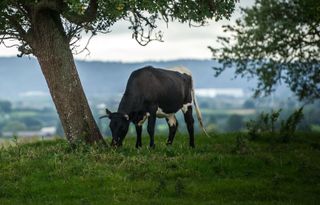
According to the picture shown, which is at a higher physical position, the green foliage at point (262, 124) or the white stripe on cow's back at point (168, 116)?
the white stripe on cow's back at point (168, 116)

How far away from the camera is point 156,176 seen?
18.6m

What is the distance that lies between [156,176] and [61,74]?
22.6ft

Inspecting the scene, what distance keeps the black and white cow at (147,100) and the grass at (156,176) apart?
3.32ft

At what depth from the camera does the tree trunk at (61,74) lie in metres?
23.8

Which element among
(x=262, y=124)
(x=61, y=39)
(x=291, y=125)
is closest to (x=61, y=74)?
(x=61, y=39)

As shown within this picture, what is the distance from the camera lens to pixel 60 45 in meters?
23.9

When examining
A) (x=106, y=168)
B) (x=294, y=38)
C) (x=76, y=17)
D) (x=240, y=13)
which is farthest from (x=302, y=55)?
(x=106, y=168)

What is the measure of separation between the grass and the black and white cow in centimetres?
101

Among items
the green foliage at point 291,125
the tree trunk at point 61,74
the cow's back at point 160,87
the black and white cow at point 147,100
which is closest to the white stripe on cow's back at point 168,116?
the black and white cow at point 147,100

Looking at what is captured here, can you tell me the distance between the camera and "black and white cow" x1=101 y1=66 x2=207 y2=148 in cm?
2338

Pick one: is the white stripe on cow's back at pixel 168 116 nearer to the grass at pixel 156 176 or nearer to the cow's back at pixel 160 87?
the cow's back at pixel 160 87

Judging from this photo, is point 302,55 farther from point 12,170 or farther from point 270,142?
point 12,170

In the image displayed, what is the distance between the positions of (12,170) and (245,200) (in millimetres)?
7025

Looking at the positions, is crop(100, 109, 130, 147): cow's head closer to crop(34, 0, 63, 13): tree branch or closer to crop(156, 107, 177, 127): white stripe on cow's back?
crop(156, 107, 177, 127): white stripe on cow's back
